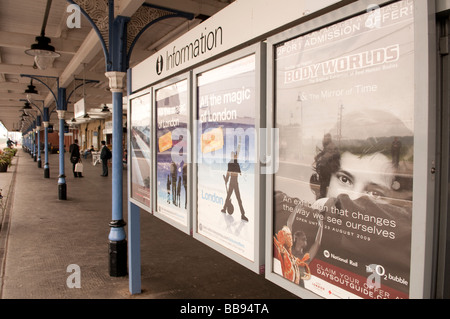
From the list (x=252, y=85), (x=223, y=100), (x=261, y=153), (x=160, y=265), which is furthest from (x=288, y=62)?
(x=160, y=265)

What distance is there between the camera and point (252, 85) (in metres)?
1.87

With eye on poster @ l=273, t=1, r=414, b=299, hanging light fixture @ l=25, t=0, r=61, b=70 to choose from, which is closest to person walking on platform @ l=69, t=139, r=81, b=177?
hanging light fixture @ l=25, t=0, r=61, b=70

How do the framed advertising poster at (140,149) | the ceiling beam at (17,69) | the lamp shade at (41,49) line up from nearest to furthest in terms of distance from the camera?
the framed advertising poster at (140,149) < the lamp shade at (41,49) < the ceiling beam at (17,69)

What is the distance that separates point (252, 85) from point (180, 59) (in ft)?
3.30

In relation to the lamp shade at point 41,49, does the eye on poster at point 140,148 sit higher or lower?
lower

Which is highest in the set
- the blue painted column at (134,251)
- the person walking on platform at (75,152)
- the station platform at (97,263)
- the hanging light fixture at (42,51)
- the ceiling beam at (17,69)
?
the ceiling beam at (17,69)

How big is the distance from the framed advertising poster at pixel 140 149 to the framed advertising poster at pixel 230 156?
1066mm

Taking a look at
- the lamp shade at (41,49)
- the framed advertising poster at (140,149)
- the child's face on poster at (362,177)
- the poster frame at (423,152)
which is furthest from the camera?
the lamp shade at (41,49)

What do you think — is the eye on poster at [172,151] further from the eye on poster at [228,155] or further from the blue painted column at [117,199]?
the blue painted column at [117,199]

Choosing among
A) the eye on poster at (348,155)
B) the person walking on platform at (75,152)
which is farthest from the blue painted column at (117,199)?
the person walking on platform at (75,152)

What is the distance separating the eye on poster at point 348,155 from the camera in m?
1.18

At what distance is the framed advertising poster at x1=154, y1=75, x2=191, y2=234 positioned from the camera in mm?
2641
